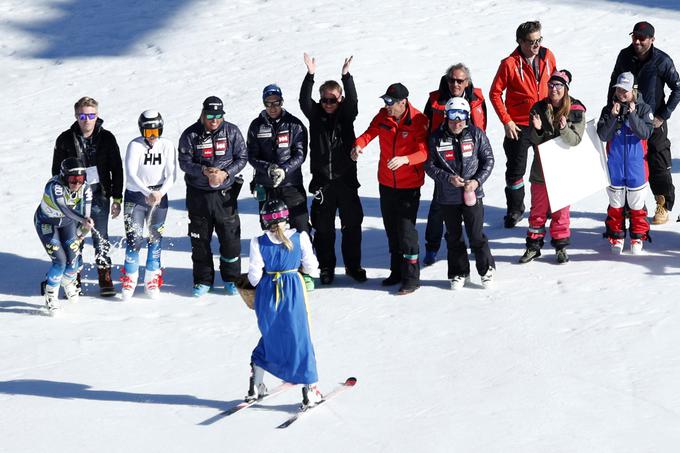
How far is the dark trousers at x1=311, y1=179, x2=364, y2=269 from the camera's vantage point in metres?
10.6

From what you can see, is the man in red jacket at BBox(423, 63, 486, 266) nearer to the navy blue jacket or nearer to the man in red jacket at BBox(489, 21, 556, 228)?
the man in red jacket at BBox(489, 21, 556, 228)

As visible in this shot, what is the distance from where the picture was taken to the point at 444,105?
10.3 meters

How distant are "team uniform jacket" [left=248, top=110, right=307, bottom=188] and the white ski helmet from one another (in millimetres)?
1430

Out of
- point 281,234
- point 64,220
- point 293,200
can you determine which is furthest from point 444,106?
point 64,220

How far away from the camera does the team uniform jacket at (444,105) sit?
10383mm

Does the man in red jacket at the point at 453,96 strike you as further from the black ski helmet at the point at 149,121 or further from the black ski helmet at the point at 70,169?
the black ski helmet at the point at 70,169

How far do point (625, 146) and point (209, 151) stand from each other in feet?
12.4

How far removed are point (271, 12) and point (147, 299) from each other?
959cm

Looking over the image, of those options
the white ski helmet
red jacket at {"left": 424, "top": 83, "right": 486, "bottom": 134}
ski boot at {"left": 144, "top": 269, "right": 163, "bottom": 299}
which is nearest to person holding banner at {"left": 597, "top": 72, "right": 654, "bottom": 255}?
red jacket at {"left": 424, "top": 83, "right": 486, "bottom": 134}

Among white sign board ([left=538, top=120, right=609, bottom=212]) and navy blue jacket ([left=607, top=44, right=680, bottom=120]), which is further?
navy blue jacket ([left=607, top=44, right=680, bottom=120])

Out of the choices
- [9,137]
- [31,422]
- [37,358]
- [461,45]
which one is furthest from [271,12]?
[31,422]

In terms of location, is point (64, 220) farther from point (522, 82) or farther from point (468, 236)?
point (522, 82)

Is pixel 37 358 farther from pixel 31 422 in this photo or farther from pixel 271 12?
pixel 271 12

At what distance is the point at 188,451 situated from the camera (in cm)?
753
